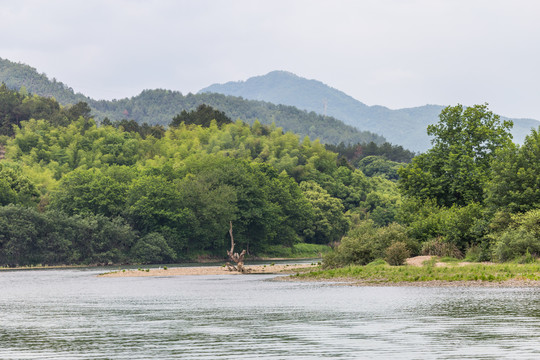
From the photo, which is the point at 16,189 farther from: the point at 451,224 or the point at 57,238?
the point at 451,224

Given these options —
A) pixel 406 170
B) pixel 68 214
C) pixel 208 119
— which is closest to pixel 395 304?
pixel 406 170

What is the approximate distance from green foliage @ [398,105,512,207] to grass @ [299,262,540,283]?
14751 millimetres

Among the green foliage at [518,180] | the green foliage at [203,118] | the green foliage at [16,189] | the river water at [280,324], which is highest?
the green foliage at [203,118]

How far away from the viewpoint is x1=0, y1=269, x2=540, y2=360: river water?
75.4ft

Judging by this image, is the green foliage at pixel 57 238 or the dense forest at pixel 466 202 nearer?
the dense forest at pixel 466 202

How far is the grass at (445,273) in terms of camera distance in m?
48.2

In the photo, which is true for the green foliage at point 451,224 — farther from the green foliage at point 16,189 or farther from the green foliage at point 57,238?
the green foliage at point 16,189

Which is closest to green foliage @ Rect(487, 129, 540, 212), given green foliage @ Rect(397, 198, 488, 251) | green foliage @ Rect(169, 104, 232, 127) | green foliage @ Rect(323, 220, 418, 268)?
green foliage @ Rect(397, 198, 488, 251)

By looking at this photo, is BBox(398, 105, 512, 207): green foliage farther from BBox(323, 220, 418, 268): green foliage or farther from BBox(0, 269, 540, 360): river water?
BBox(0, 269, 540, 360): river water

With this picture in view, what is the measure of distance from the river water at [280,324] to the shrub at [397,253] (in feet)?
37.0

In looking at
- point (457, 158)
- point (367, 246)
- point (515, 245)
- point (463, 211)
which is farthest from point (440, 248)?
point (457, 158)

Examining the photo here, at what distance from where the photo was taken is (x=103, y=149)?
160375 mm

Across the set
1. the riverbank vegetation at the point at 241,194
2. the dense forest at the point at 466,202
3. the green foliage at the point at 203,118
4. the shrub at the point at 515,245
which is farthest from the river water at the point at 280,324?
the green foliage at the point at 203,118

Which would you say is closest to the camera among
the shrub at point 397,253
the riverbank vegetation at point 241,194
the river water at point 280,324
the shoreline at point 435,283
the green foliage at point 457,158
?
the river water at point 280,324
